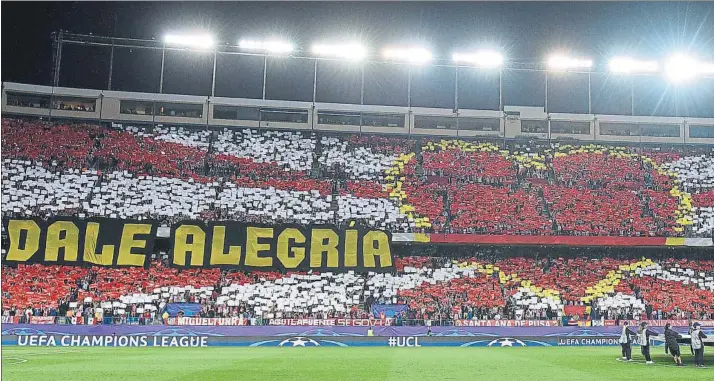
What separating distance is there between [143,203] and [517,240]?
21.2 meters

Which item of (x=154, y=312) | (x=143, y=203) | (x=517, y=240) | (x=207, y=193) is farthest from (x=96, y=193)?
(x=517, y=240)

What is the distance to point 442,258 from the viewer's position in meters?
38.2

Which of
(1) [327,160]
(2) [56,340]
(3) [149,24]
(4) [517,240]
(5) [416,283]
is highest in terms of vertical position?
(3) [149,24]

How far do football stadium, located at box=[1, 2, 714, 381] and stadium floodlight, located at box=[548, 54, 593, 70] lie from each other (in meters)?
0.16

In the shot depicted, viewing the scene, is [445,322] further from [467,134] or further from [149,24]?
[149,24]

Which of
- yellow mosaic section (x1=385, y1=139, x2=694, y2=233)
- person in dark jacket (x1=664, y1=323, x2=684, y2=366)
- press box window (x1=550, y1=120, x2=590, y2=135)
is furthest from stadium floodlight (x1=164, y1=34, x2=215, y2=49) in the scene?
person in dark jacket (x1=664, y1=323, x2=684, y2=366)

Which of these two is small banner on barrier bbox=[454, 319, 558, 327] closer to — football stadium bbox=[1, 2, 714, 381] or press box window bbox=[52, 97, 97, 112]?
football stadium bbox=[1, 2, 714, 381]

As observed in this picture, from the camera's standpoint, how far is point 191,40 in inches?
1725

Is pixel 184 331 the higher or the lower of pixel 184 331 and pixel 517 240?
the lower

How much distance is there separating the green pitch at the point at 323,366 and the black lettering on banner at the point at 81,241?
379 inches

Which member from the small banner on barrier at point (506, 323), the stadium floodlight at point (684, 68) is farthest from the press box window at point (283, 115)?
the stadium floodlight at point (684, 68)

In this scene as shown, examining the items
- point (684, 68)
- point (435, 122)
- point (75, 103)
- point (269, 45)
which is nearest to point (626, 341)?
point (435, 122)

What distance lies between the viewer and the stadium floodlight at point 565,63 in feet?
152

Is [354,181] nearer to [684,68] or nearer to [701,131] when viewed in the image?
[684,68]
